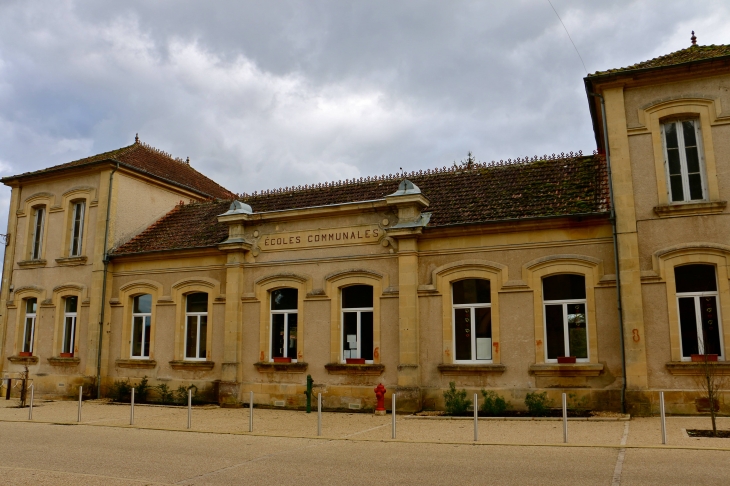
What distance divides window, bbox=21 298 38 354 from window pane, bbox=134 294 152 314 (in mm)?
4245

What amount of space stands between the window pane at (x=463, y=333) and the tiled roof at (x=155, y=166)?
12.9 metres

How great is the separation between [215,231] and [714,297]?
560 inches

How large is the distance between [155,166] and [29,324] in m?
7.25

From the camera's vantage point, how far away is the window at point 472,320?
51.5 feet

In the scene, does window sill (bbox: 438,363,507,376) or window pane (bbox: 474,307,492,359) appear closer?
window sill (bbox: 438,363,507,376)

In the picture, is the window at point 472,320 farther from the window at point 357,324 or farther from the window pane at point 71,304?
the window pane at point 71,304

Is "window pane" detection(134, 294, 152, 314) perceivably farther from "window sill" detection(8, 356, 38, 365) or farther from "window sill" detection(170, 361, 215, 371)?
"window sill" detection(8, 356, 38, 365)

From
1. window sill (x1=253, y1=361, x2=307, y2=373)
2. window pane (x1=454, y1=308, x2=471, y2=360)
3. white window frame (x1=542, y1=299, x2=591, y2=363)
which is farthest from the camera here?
window sill (x1=253, y1=361, x2=307, y2=373)

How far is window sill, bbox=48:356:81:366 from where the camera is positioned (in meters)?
20.8

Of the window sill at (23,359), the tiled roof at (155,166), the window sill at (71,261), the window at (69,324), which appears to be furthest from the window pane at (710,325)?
the window sill at (23,359)

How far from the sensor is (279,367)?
1762cm

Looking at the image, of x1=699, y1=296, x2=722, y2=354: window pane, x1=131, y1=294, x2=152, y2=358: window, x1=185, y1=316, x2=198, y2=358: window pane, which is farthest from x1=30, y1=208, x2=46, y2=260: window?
x1=699, y1=296, x2=722, y2=354: window pane

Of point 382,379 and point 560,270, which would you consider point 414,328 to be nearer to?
point 382,379

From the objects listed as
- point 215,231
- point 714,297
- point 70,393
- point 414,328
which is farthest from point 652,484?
→ point 70,393
